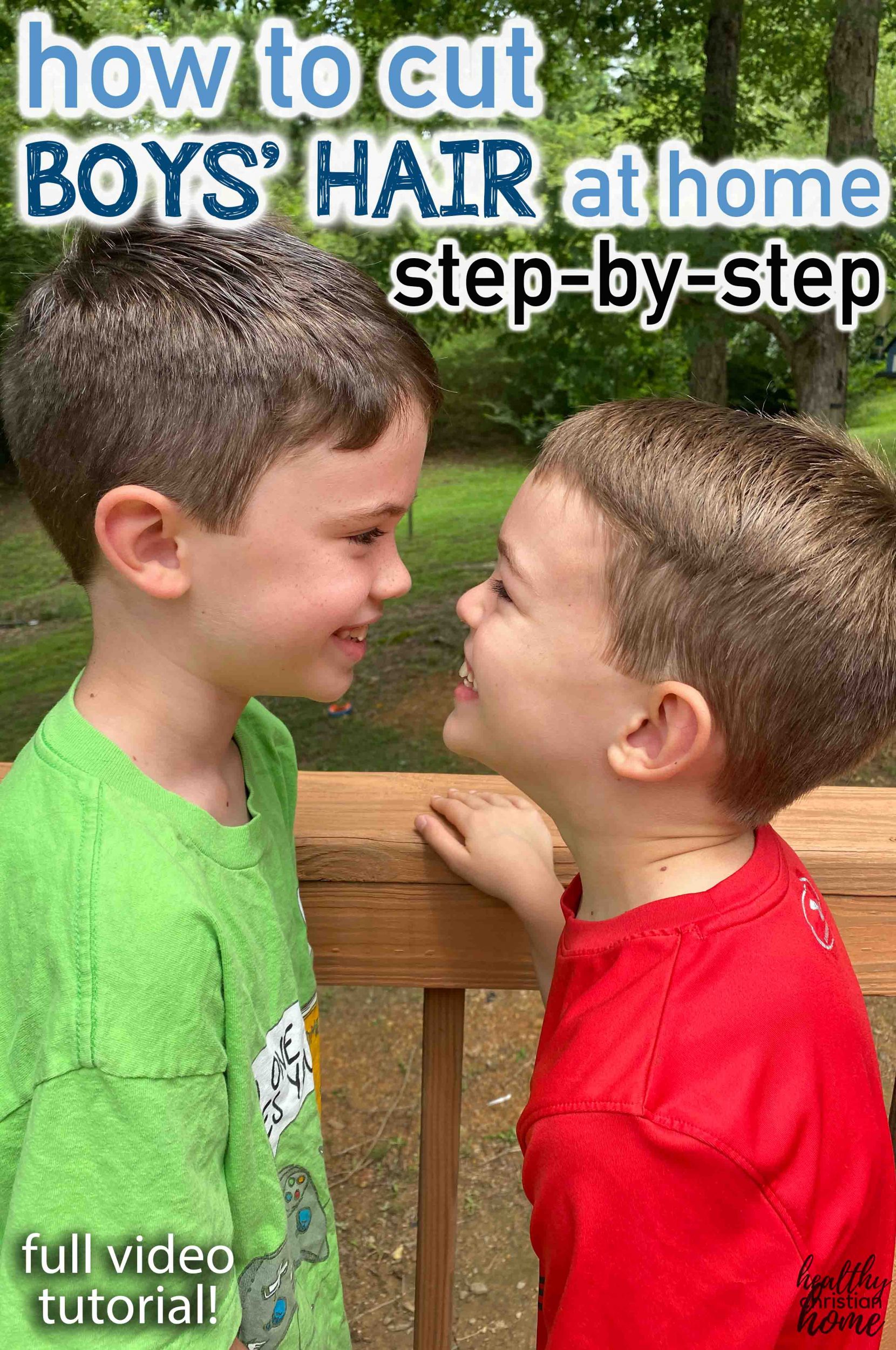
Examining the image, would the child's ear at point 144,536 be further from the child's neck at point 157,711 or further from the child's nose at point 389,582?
the child's nose at point 389,582

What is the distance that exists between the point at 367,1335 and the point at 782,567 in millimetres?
2152

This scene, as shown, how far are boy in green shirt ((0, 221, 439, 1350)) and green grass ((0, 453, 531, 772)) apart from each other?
3582 millimetres

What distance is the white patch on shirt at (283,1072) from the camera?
1.15 metres

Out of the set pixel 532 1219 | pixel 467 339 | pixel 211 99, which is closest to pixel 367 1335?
pixel 532 1219

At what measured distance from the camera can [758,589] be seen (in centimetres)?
115

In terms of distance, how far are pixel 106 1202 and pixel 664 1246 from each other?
1.50ft

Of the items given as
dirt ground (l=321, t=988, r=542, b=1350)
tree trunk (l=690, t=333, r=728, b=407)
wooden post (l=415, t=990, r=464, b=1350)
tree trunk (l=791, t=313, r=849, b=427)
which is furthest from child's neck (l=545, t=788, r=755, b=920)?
tree trunk (l=791, t=313, r=849, b=427)

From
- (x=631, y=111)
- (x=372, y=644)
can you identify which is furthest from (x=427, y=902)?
(x=372, y=644)

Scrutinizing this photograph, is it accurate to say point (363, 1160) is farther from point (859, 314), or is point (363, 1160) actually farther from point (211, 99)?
point (859, 314)

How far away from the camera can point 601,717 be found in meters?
1.21

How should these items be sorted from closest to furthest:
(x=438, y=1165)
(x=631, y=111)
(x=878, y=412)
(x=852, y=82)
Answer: (x=438, y=1165) < (x=852, y=82) < (x=631, y=111) < (x=878, y=412)

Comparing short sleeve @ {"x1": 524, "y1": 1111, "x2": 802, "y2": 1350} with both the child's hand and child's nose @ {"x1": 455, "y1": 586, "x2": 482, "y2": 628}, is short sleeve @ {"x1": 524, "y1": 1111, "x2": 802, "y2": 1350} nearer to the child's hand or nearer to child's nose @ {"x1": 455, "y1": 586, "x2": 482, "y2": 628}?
the child's hand

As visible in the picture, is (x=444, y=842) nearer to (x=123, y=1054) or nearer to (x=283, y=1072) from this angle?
(x=283, y=1072)

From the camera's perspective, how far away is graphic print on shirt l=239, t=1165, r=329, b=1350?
115 centimetres
